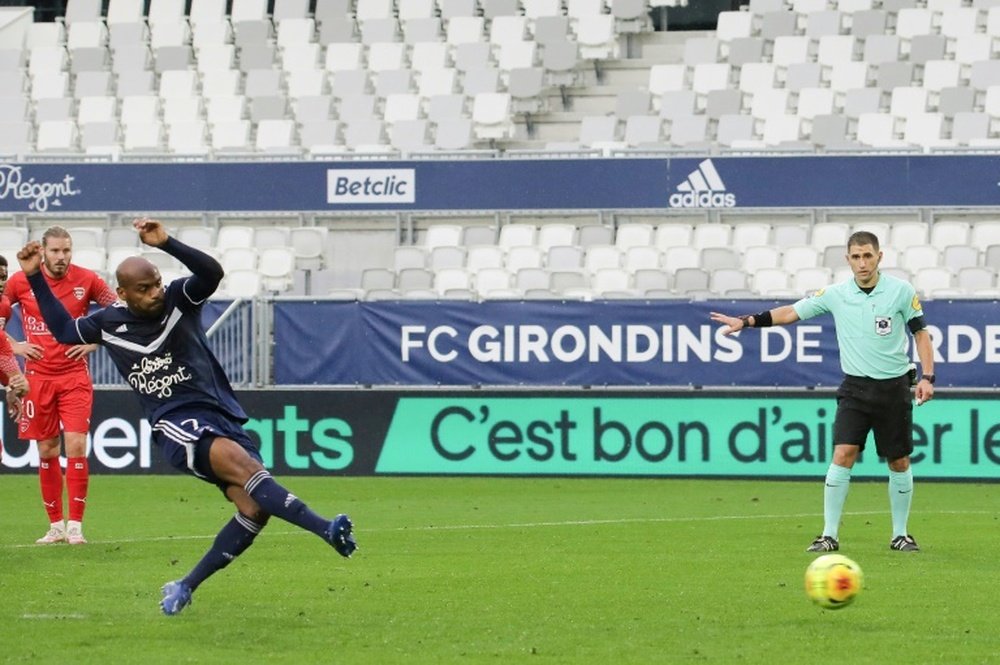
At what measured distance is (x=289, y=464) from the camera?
795 inches

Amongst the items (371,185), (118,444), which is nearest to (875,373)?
(118,444)

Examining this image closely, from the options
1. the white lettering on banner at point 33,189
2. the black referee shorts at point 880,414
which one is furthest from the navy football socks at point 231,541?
the white lettering on banner at point 33,189

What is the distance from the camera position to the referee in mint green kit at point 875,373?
12.5 metres

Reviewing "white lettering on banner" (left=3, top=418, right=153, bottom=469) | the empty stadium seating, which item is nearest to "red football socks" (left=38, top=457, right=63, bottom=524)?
"white lettering on banner" (left=3, top=418, right=153, bottom=469)

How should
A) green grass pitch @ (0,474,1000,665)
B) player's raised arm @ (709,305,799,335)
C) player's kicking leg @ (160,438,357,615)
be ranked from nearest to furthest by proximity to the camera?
1. green grass pitch @ (0,474,1000,665)
2. player's kicking leg @ (160,438,357,615)
3. player's raised arm @ (709,305,799,335)

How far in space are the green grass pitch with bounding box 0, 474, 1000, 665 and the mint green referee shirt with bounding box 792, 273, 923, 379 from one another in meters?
1.28

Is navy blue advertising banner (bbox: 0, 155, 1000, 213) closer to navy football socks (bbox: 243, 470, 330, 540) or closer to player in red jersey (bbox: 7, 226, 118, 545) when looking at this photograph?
player in red jersey (bbox: 7, 226, 118, 545)

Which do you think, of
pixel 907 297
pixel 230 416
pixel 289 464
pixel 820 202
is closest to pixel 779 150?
pixel 820 202

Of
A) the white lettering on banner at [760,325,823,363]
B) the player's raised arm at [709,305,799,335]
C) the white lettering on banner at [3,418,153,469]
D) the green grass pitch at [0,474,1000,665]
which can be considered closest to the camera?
the green grass pitch at [0,474,1000,665]

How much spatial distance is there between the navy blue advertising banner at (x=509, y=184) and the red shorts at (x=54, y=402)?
479 inches

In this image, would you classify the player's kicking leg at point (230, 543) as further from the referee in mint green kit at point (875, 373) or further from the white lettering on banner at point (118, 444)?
the white lettering on banner at point (118, 444)

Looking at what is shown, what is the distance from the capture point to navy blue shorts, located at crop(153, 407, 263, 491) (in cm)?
930

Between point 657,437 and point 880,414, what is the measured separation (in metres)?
7.11

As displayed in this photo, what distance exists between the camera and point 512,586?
10680mm
